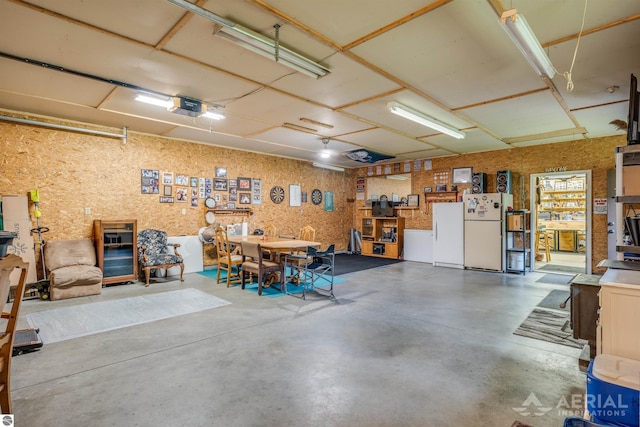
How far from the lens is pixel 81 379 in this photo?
2480mm

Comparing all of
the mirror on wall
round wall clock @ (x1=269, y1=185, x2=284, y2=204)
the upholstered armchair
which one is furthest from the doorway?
the upholstered armchair

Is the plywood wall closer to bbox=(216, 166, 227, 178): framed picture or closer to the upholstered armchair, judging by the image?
bbox=(216, 166, 227, 178): framed picture

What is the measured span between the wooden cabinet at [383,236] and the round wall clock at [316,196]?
5.20ft

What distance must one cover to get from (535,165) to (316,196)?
558cm

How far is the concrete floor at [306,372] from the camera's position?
205 centimetres

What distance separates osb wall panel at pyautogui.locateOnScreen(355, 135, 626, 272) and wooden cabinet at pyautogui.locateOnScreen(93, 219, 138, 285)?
6.99m

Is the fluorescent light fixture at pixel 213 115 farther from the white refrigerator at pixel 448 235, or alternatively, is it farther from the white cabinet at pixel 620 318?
the white refrigerator at pixel 448 235

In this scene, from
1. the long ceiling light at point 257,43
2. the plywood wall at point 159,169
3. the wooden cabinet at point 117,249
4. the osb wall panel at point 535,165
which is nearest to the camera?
the long ceiling light at point 257,43

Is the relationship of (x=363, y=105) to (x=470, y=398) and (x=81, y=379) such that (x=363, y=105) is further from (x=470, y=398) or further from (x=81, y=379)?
(x=81, y=379)

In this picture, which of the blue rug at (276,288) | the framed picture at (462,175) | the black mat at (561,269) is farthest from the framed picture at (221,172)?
the black mat at (561,269)

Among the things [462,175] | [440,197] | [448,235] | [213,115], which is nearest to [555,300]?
[448,235]

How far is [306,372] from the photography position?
2588 millimetres

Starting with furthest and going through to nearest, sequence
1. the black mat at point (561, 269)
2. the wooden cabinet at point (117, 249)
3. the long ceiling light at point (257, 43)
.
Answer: the black mat at point (561, 269) < the wooden cabinet at point (117, 249) < the long ceiling light at point (257, 43)

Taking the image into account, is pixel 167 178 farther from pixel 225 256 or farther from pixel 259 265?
pixel 259 265
